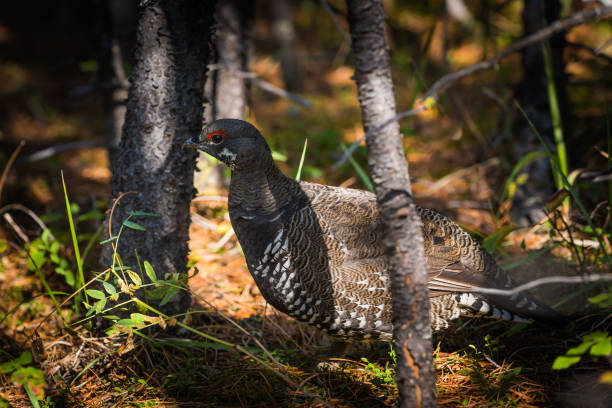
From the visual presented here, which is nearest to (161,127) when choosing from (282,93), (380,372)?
(282,93)

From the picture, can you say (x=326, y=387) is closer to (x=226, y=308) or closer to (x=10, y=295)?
(x=226, y=308)

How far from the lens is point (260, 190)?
122 inches

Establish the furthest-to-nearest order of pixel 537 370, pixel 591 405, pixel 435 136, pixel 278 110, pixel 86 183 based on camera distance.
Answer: pixel 278 110, pixel 435 136, pixel 86 183, pixel 537 370, pixel 591 405

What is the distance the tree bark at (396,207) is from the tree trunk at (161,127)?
1.50 m

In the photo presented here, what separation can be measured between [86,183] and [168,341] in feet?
14.0

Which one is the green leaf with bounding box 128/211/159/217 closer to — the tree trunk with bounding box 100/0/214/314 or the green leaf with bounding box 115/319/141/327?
the tree trunk with bounding box 100/0/214/314

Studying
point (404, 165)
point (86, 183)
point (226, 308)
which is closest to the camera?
point (404, 165)

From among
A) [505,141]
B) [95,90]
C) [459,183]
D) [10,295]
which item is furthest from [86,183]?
[505,141]

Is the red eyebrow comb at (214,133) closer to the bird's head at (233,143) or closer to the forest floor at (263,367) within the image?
the bird's head at (233,143)

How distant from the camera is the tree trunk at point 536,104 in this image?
4.36m

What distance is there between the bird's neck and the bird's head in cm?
6

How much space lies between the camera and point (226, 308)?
3.77m

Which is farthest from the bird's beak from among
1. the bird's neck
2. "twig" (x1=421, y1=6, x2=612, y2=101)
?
"twig" (x1=421, y1=6, x2=612, y2=101)

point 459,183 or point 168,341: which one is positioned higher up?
point 459,183
